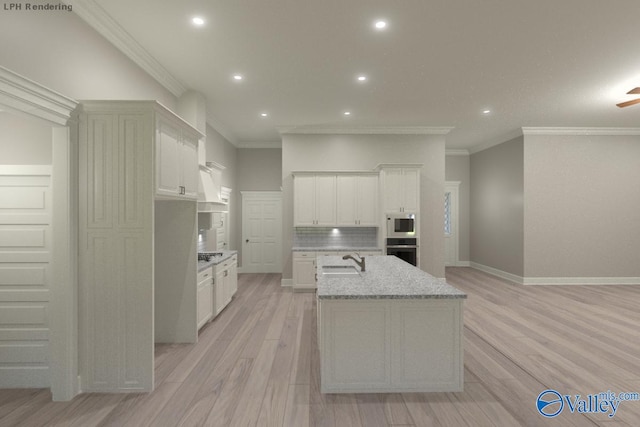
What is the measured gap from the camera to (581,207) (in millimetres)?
7285

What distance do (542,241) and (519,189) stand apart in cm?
120

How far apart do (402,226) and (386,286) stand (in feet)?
12.6

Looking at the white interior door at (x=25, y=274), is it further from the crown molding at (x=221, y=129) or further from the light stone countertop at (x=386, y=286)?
the crown molding at (x=221, y=129)

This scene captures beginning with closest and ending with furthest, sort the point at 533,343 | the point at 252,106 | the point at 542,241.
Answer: the point at 533,343 < the point at 252,106 < the point at 542,241

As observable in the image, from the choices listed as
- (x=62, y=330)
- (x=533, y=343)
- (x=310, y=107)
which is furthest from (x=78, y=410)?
(x=310, y=107)

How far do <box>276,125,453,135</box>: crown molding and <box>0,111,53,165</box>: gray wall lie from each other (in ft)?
15.3

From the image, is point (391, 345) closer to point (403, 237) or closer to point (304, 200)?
point (403, 237)

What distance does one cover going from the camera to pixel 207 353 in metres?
3.76

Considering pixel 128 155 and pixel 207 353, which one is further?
pixel 207 353

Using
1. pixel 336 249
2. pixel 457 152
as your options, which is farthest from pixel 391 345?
pixel 457 152

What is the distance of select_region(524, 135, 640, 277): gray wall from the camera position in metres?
7.26

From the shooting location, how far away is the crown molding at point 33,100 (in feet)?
7.07

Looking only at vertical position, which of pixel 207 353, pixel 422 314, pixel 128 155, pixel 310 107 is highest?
pixel 310 107

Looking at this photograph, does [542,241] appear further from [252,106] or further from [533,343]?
[252,106]
